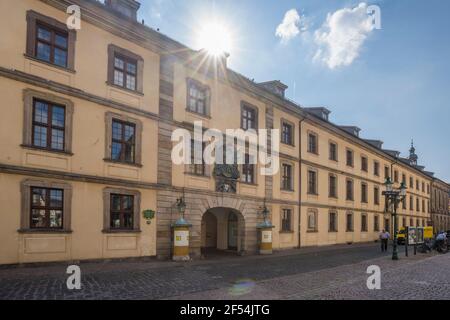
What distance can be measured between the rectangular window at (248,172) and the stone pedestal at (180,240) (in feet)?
21.6

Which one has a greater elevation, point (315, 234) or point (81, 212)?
point (81, 212)

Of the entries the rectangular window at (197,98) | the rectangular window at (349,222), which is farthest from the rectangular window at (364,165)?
the rectangular window at (197,98)

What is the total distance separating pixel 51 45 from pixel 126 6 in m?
4.88

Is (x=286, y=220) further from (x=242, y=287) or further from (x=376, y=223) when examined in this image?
(x=376, y=223)

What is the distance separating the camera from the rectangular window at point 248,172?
25.2m

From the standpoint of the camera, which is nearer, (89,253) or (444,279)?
(444,279)

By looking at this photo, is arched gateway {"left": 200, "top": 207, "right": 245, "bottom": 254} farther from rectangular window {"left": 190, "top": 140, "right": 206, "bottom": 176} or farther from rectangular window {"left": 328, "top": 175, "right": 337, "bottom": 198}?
rectangular window {"left": 328, "top": 175, "right": 337, "bottom": 198}

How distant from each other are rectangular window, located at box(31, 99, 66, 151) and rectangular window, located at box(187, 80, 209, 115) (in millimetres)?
7259

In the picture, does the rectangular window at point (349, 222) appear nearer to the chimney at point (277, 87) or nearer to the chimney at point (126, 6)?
the chimney at point (277, 87)

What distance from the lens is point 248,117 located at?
26125 mm

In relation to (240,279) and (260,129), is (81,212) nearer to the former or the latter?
(240,279)
